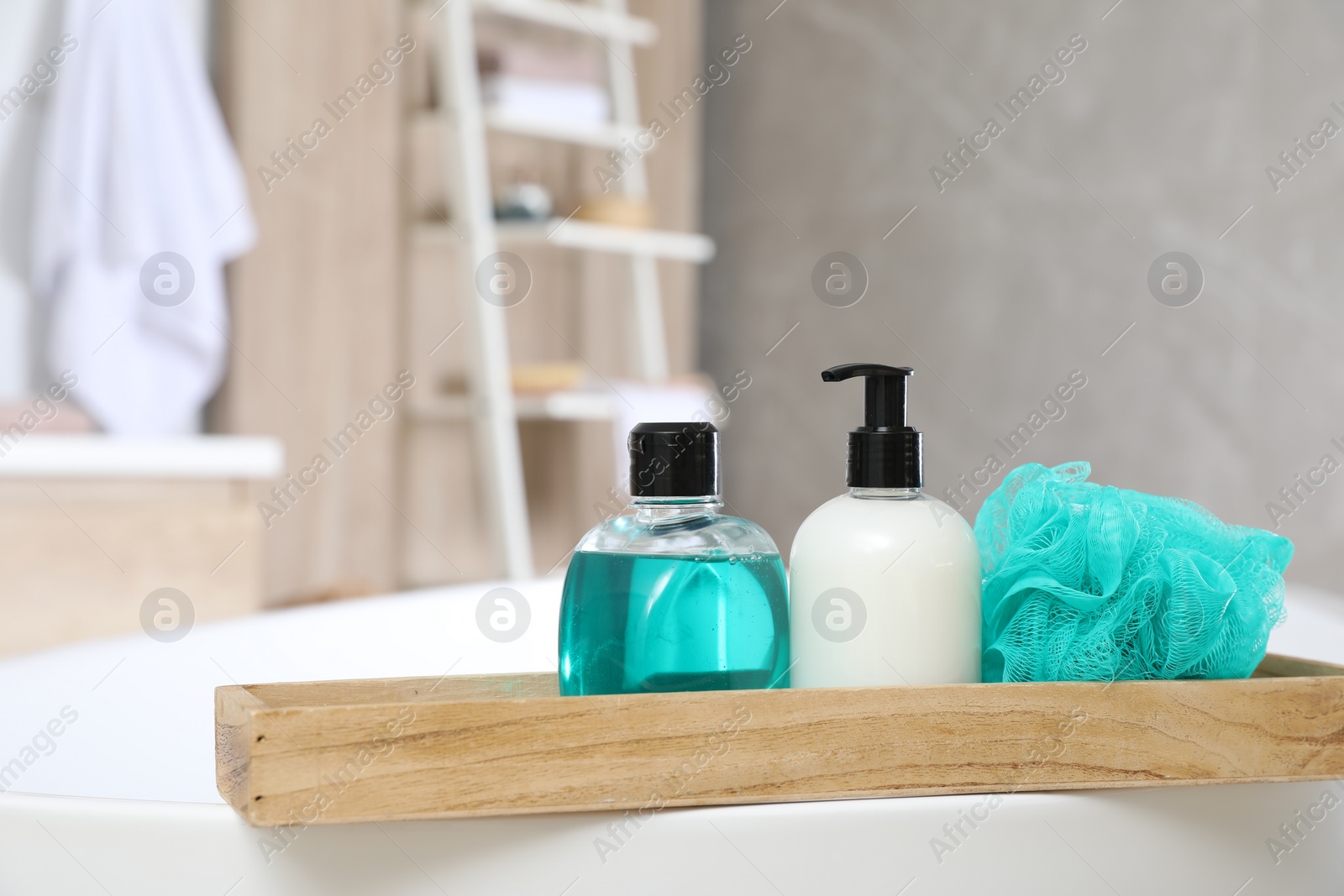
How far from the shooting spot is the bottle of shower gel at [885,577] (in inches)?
19.8

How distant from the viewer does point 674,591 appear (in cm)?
48

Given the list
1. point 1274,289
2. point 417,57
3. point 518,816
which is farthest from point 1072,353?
point 518,816

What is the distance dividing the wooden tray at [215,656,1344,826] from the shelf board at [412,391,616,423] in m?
1.73

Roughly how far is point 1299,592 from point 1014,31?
1.52m

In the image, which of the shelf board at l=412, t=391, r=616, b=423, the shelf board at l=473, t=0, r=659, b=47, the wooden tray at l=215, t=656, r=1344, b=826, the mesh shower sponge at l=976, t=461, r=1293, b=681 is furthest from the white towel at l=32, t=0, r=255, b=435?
the mesh shower sponge at l=976, t=461, r=1293, b=681

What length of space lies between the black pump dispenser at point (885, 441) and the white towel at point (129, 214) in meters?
1.44

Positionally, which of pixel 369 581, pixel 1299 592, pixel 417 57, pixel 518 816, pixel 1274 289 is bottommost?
pixel 369 581

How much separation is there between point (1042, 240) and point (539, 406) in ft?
3.36

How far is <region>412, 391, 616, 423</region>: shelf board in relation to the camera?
2.26 meters

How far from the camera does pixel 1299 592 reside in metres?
1.21

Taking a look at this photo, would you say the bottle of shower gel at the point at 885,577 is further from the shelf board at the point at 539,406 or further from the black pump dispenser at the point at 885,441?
the shelf board at the point at 539,406

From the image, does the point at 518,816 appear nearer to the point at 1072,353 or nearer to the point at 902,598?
the point at 902,598

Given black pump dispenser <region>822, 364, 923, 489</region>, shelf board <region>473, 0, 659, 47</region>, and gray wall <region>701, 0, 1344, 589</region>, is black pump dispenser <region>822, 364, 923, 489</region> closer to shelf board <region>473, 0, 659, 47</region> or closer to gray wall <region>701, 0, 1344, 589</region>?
gray wall <region>701, 0, 1344, 589</region>

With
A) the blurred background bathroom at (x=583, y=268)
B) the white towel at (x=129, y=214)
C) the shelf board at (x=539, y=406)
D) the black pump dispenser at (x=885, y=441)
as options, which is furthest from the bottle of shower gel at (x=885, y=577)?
the shelf board at (x=539, y=406)
